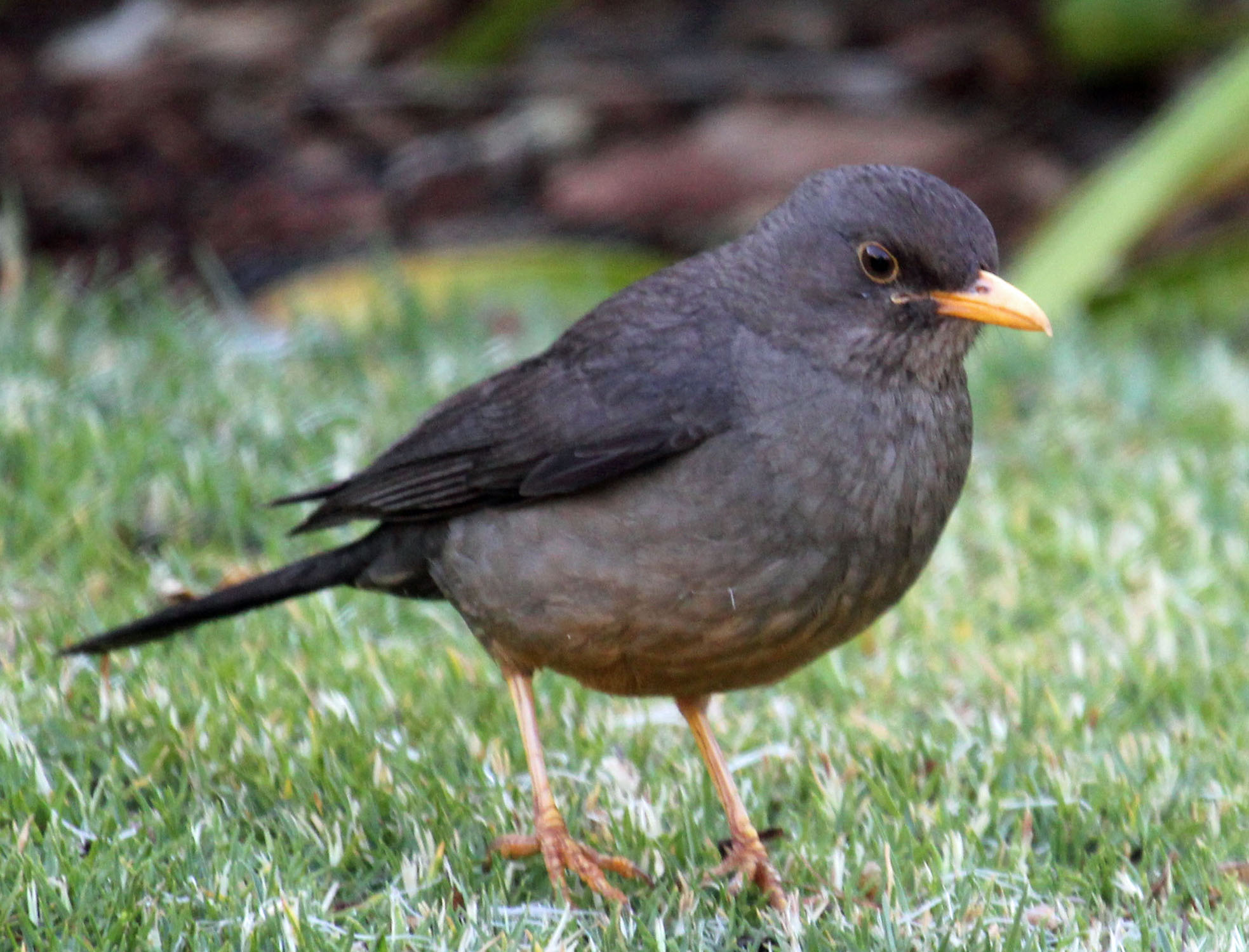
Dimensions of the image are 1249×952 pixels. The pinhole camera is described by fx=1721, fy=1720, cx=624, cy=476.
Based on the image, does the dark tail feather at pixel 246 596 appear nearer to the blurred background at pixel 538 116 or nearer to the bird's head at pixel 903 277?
the bird's head at pixel 903 277

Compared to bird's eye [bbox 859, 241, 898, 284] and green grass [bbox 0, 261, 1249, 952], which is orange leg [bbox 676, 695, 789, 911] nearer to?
green grass [bbox 0, 261, 1249, 952]

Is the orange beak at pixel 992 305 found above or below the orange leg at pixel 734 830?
above

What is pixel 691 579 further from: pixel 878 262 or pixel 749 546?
pixel 878 262

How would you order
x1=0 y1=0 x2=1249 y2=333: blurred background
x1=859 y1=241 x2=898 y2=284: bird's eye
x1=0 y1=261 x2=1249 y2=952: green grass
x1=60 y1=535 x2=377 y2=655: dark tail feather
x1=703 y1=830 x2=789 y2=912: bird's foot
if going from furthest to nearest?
x1=0 y1=0 x2=1249 y2=333: blurred background
x1=60 y1=535 x2=377 y2=655: dark tail feather
x1=859 y1=241 x2=898 y2=284: bird's eye
x1=703 y1=830 x2=789 y2=912: bird's foot
x1=0 y1=261 x2=1249 y2=952: green grass

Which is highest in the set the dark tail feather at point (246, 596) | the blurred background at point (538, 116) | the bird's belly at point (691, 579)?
the blurred background at point (538, 116)

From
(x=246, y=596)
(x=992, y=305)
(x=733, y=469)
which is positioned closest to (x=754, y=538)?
(x=733, y=469)

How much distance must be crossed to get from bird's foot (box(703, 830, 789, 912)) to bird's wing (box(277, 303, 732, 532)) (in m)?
0.87

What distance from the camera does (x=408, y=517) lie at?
416 centimetres

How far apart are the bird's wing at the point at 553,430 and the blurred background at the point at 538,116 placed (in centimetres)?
379

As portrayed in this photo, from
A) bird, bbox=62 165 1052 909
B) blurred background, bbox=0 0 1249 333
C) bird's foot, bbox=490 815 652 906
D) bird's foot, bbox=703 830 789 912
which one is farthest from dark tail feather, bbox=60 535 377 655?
blurred background, bbox=0 0 1249 333

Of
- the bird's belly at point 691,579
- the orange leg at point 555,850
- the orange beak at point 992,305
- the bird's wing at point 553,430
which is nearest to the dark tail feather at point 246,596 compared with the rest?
the bird's wing at point 553,430

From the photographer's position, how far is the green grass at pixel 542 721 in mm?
3518

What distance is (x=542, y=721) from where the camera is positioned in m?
4.57

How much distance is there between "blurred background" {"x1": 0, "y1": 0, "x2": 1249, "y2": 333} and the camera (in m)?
8.59
